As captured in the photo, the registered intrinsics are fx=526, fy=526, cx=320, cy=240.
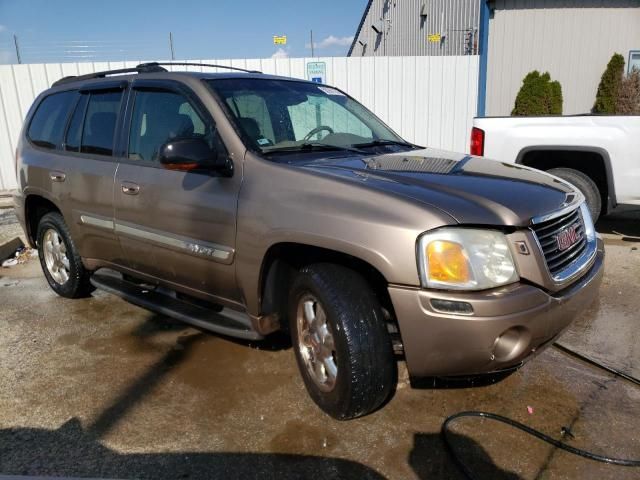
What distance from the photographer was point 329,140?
132 inches

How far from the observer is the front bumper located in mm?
2154

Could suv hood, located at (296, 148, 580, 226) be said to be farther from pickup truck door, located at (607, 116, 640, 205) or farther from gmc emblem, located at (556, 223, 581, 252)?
pickup truck door, located at (607, 116, 640, 205)

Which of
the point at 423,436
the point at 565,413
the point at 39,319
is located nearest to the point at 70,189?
the point at 39,319

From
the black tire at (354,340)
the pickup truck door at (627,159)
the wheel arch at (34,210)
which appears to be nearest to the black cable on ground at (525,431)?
the black tire at (354,340)

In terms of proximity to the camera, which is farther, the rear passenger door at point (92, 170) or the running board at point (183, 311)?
the rear passenger door at point (92, 170)

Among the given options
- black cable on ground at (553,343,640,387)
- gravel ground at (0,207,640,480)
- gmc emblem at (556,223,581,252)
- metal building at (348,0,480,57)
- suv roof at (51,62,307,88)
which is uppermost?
metal building at (348,0,480,57)

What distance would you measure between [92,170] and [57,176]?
0.55 m

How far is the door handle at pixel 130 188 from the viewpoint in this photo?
3.39 metres

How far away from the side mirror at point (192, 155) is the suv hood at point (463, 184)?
19.7 inches

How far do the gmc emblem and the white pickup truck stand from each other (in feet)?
11.3

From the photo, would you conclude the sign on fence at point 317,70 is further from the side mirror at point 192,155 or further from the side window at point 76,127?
the side mirror at point 192,155

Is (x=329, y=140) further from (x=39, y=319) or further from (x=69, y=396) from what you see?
(x=39, y=319)

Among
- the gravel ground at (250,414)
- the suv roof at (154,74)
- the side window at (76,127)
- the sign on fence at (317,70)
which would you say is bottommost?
the gravel ground at (250,414)

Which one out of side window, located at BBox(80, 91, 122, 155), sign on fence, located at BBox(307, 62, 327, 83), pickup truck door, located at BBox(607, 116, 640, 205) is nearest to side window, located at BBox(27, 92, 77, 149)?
side window, located at BBox(80, 91, 122, 155)
